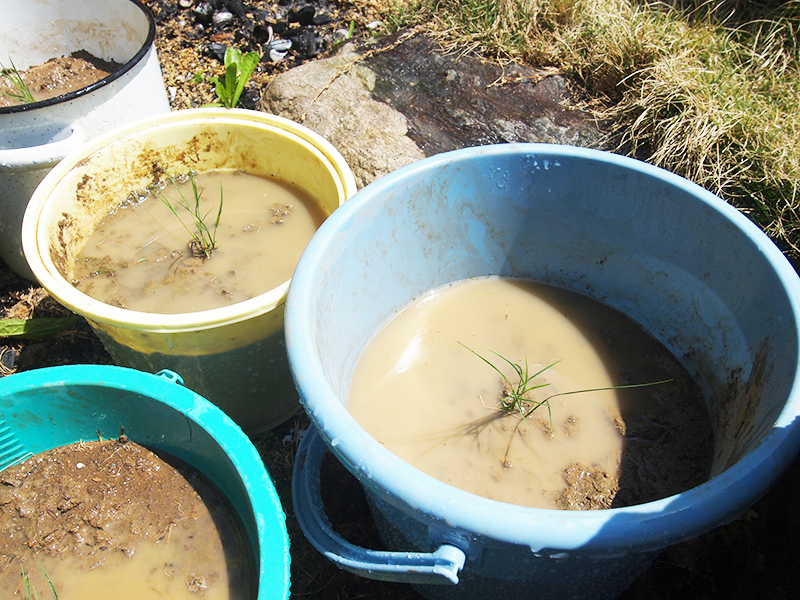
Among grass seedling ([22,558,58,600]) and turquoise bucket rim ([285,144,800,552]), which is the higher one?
turquoise bucket rim ([285,144,800,552])

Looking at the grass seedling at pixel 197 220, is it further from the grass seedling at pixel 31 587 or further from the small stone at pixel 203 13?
the small stone at pixel 203 13

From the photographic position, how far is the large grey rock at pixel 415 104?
2361 millimetres

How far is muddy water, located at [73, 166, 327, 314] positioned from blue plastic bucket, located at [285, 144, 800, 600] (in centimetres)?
46

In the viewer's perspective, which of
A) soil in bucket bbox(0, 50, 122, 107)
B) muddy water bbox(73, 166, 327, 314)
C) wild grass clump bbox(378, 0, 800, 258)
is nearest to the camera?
muddy water bbox(73, 166, 327, 314)

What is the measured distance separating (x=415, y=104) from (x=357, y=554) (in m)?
1.91

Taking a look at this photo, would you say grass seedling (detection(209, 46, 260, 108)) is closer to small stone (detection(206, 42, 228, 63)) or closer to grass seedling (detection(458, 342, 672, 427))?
small stone (detection(206, 42, 228, 63))

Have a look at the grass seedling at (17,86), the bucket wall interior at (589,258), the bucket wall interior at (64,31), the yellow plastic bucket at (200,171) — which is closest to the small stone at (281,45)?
the bucket wall interior at (64,31)

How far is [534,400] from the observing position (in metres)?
1.58

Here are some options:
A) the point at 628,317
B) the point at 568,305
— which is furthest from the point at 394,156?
the point at 628,317

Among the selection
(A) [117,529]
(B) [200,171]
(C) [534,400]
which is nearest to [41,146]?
(B) [200,171]

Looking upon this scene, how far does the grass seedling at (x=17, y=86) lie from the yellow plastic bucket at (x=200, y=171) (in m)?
0.70

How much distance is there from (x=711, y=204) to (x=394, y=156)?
124 centimetres

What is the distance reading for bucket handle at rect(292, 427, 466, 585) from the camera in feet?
3.22

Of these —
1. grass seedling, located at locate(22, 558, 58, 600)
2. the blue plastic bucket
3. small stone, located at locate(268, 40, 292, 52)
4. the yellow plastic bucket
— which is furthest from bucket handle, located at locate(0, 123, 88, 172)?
small stone, located at locate(268, 40, 292, 52)
